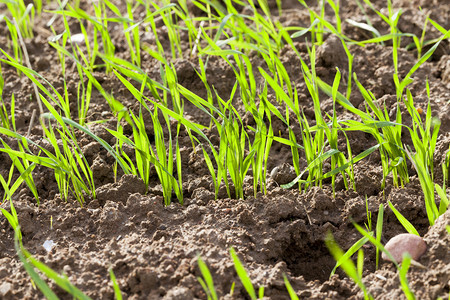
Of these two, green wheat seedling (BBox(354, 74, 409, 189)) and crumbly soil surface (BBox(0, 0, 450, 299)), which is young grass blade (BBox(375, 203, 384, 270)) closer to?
crumbly soil surface (BBox(0, 0, 450, 299))

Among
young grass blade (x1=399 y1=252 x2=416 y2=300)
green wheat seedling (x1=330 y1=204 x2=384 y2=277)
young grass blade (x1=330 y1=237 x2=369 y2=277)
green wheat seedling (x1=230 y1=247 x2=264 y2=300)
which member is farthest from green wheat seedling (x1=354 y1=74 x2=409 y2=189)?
green wheat seedling (x1=230 y1=247 x2=264 y2=300)

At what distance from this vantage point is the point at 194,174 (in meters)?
1.83

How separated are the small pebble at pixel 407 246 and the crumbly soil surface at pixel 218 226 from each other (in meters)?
0.02

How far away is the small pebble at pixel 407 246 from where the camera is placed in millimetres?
1391

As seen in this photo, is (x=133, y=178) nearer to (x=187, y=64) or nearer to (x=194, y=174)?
(x=194, y=174)

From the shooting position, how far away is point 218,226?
5.12ft

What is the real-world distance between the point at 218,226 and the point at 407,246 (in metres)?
0.48

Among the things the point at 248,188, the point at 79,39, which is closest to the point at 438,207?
the point at 248,188

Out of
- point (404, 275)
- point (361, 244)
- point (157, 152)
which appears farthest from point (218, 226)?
point (404, 275)

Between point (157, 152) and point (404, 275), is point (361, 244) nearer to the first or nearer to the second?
point (404, 275)

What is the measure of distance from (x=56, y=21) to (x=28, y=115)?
2.79ft

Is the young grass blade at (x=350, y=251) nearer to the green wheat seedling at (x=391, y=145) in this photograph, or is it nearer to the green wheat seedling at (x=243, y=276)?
the green wheat seedling at (x=243, y=276)

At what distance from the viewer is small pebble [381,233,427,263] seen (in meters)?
1.39

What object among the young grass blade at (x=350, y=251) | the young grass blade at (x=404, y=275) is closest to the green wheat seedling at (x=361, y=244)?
the young grass blade at (x=350, y=251)
